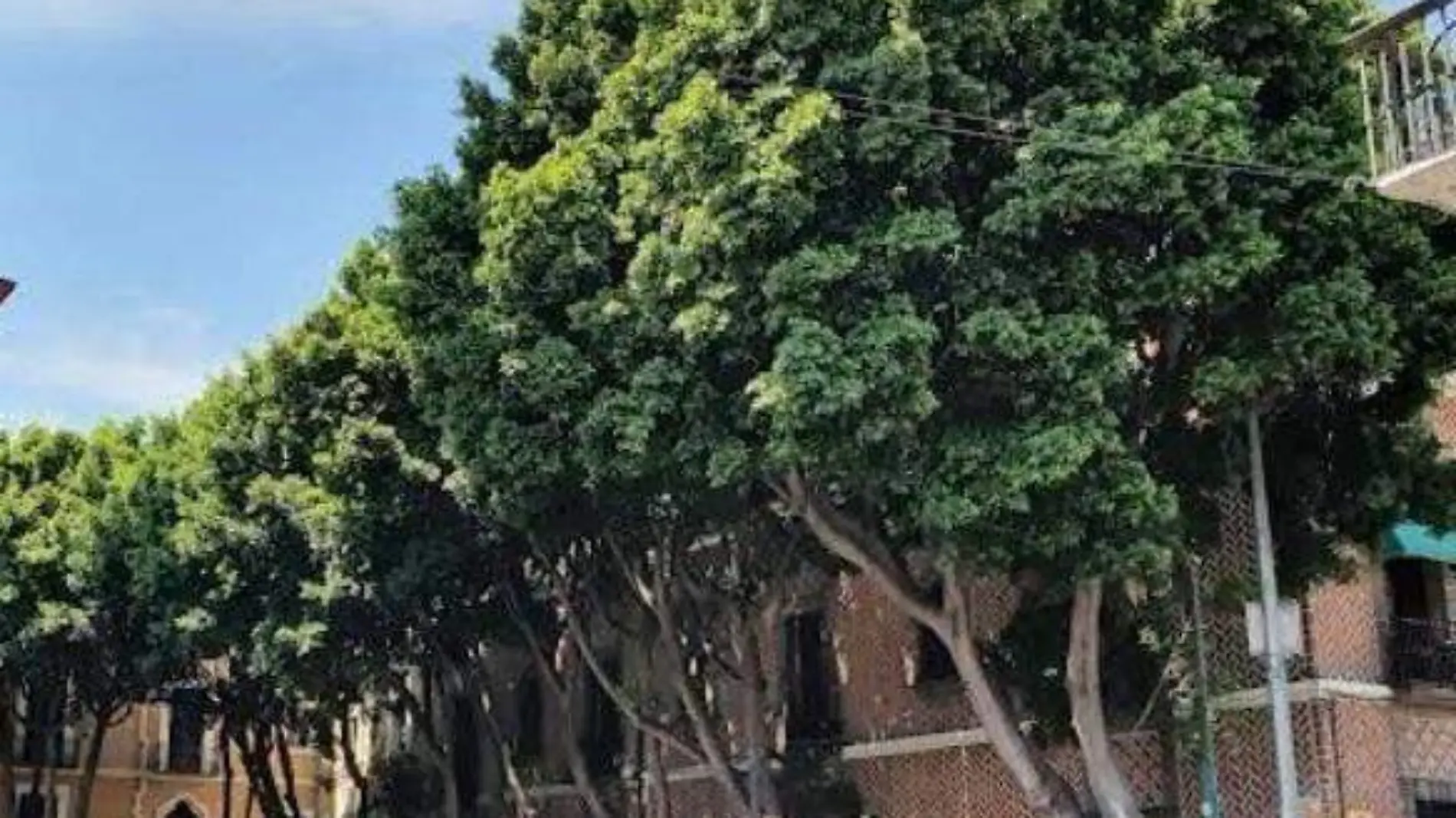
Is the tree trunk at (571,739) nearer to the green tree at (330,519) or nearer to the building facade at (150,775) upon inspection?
the green tree at (330,519)

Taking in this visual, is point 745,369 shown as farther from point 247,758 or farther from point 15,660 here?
point 247,758

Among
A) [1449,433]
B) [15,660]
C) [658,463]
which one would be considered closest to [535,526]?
[658,463]

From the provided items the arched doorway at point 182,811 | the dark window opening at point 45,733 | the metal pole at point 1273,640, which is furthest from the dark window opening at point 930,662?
the arched doorway at point 182,811

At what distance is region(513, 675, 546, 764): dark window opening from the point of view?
3316cm

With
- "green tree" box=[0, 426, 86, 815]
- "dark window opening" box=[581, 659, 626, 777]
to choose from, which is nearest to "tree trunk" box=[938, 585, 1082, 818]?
"dark window opening" box=[581, 659, 626, 777]

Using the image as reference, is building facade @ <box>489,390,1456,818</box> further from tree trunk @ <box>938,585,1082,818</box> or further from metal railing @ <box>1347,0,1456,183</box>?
metal railing @ <box>1347,0,1456,183</box>

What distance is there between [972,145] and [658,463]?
12.6 feet

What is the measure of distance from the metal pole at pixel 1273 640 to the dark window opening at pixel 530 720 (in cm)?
1868

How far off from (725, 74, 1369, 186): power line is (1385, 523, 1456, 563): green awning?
18.0 feet

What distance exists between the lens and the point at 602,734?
1199 inches

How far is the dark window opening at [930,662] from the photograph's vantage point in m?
24.2

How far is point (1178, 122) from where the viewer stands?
597 inches

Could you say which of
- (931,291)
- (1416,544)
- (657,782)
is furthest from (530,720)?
(931,291)

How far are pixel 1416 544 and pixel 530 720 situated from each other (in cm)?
1788
